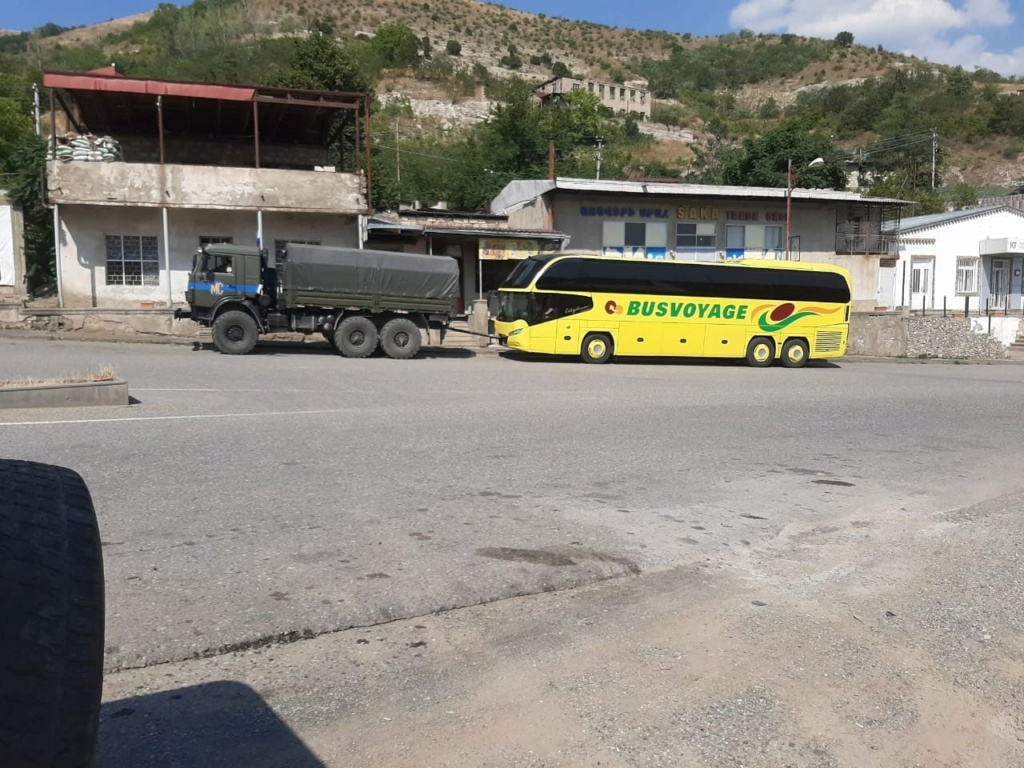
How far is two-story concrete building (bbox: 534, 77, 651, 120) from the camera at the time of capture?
109 metres

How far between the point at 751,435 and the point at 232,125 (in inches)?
921

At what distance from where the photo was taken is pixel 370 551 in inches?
212

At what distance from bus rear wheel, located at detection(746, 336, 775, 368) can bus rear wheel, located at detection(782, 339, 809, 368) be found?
0.48 meters

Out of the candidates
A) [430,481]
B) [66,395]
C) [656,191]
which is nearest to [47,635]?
[430,481]

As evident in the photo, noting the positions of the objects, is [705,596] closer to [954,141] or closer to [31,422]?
[31,422]

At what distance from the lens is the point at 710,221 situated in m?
35.5

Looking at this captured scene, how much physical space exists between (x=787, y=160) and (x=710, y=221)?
53.2 feet

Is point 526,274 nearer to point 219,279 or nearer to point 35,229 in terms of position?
point 219,279

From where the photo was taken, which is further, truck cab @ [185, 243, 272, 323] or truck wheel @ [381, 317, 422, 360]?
truck wheel @ [381, 317, 422, 360]

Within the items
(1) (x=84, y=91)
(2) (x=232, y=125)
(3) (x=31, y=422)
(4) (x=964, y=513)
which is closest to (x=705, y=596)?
(4) (x=964, y=513)

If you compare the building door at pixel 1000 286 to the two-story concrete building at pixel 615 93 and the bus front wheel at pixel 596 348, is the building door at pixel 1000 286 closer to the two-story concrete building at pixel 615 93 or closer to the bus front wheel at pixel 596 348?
the bus front wheel at pixel 596 348

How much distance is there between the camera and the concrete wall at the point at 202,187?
23.8 meters

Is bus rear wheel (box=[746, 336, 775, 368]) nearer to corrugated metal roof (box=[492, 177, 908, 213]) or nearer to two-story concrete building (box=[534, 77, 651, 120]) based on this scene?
corrugated metal roof (box=[492, 177, 908, 213])

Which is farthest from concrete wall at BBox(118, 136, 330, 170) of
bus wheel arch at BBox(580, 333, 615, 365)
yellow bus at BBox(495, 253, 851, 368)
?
bus wheel arch at BBox(580, 333, 615, 365)
